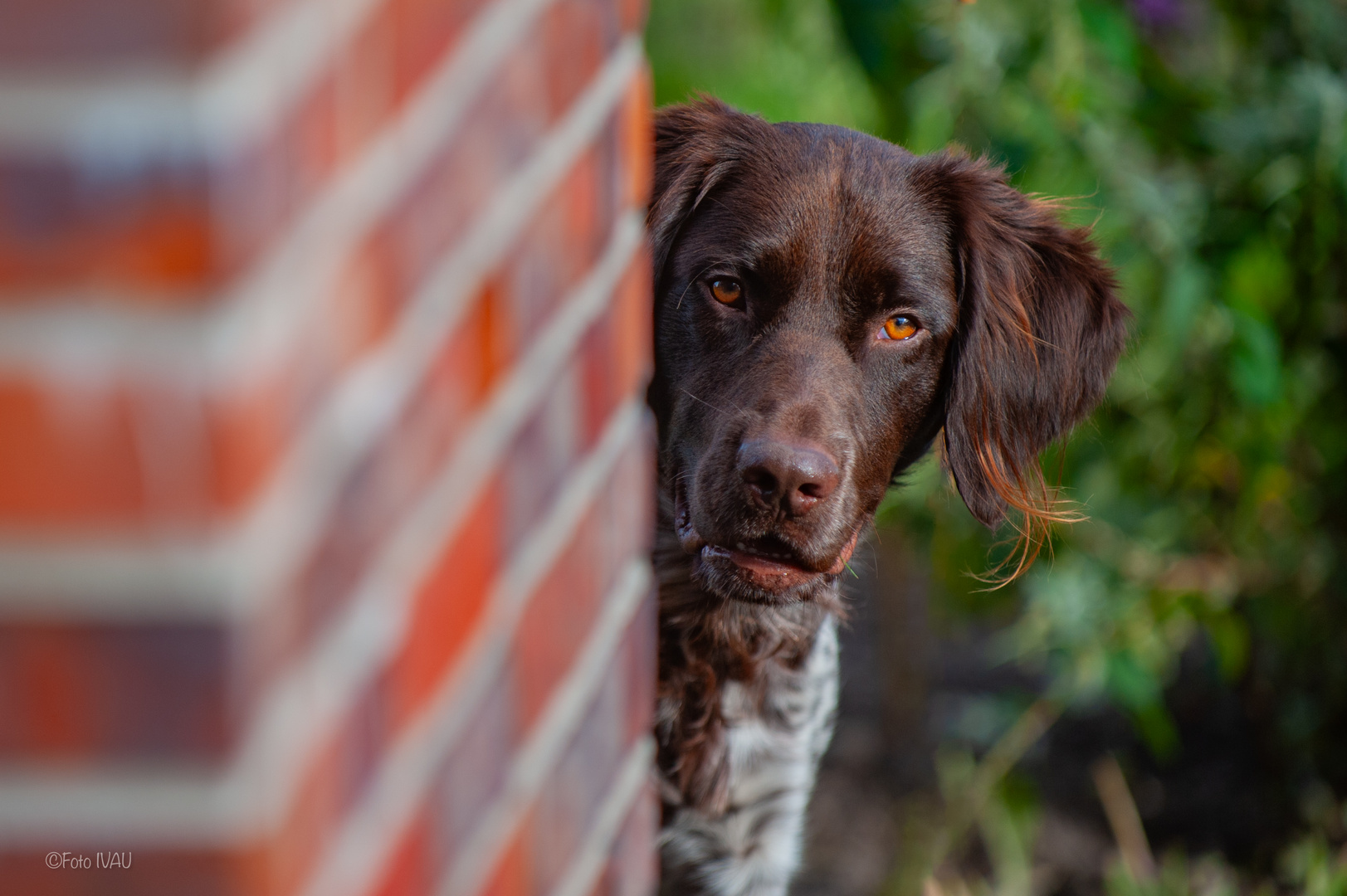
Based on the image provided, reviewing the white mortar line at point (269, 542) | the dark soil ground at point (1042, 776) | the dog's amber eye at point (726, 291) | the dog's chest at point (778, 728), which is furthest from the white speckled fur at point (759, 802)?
the white mortar line at point (269, 542)

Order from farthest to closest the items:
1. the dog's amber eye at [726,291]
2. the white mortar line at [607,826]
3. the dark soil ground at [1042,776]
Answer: the dark soil ground at [1042,776] < the dog's amber eye at [726,291] < the white mortar line at [607,826]

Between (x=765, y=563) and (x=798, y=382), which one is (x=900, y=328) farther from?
(x=765, y=563)

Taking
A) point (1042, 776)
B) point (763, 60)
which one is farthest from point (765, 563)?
point (763, 60)

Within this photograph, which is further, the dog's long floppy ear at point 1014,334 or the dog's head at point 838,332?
the dog's long floppy ear at point 1014,334

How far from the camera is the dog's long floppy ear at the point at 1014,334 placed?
225 cm

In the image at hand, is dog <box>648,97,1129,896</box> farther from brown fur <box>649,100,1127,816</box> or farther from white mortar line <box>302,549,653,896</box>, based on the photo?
white mortar line <box>302,549,653,896</box>

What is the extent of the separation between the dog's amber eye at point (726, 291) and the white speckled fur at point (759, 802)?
2.41 ft

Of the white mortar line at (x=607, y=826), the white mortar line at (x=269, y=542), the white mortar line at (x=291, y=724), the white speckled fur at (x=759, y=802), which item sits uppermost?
the white mortar line at (x=269, y=542)

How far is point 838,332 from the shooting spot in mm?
2115

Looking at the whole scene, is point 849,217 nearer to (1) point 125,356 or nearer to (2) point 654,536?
(2) point 654,536

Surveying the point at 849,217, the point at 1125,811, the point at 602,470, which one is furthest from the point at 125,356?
the point at 1125,811

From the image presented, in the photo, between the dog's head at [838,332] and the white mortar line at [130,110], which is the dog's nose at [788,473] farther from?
the white mortar line at [130,110]

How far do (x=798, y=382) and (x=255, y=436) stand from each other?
162cm

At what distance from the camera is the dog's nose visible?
1.84 meters
